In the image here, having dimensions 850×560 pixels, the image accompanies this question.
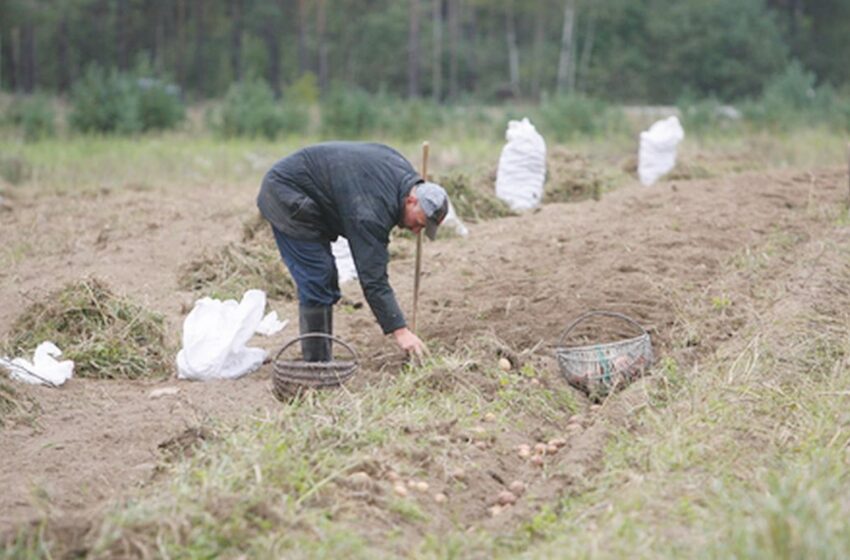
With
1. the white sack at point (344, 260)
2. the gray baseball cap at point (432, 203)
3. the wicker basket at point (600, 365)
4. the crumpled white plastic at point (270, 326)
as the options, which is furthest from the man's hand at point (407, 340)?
the white sack at point (344, 260)

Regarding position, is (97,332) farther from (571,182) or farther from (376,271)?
(571,182)

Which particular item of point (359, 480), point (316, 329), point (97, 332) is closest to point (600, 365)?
point (316, 329)

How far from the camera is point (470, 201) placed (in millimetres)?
12328

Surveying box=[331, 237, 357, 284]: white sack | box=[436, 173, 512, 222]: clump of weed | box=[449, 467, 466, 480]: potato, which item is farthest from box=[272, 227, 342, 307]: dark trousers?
box=[436, 173, 512, 222]: clump of weed

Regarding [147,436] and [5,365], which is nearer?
[147,436]

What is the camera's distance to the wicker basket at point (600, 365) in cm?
670

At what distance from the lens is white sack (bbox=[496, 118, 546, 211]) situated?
12.5 m

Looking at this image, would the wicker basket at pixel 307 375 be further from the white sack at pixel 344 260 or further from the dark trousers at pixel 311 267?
the white sack at pixel 344 260

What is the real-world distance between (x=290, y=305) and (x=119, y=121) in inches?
613

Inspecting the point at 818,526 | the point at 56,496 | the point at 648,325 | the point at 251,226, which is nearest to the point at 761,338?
the point at 648,325

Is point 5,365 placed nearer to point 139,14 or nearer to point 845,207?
point 845,207

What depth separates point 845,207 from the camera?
11992mm

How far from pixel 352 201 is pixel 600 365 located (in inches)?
65.0

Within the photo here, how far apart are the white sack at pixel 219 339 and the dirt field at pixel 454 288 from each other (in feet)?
0.35
